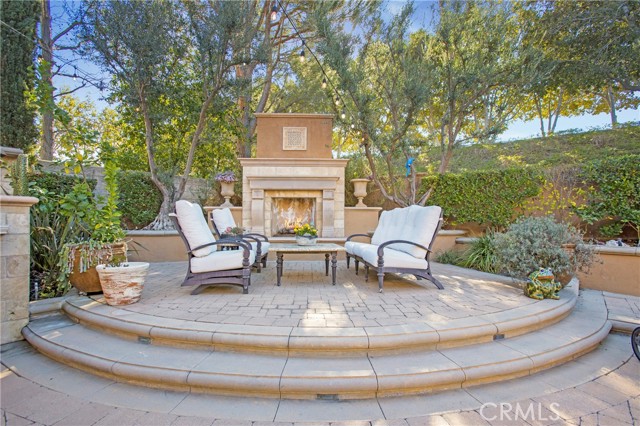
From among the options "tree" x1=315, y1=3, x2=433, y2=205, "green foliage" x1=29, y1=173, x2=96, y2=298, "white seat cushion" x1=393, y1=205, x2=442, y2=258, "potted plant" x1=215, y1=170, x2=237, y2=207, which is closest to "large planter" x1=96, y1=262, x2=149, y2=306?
"green foliage" x1=29, y1=173, x2=96, y2=298

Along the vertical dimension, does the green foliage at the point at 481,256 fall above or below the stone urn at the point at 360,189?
below

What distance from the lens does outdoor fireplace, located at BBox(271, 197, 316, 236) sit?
7848 mm

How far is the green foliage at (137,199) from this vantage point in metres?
7.24

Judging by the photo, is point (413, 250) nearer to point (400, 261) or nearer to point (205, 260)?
A: point (400, 261)

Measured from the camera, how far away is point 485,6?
6.35 m

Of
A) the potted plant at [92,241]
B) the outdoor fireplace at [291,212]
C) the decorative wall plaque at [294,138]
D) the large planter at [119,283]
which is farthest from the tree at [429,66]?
the large planter at [119,283]

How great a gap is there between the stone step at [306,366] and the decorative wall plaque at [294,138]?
5912 mm

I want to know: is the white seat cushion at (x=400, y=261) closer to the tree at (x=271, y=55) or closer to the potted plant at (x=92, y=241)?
the potted plant at (x=92, y=241)

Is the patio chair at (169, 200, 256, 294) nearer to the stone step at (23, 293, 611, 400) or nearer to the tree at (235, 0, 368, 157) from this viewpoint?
the stone step at (23, 293, 611, 400)

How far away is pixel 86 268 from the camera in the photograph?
3.26 meters

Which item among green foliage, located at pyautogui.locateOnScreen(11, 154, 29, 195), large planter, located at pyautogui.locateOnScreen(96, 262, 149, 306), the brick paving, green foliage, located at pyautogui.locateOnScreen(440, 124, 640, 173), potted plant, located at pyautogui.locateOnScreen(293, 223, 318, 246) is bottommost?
the brick paving

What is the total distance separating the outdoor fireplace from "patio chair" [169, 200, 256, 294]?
4294 millimetres

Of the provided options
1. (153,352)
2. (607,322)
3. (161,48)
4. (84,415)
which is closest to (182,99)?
(161,48)

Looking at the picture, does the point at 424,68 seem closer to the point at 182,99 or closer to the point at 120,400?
the point at 182,99
